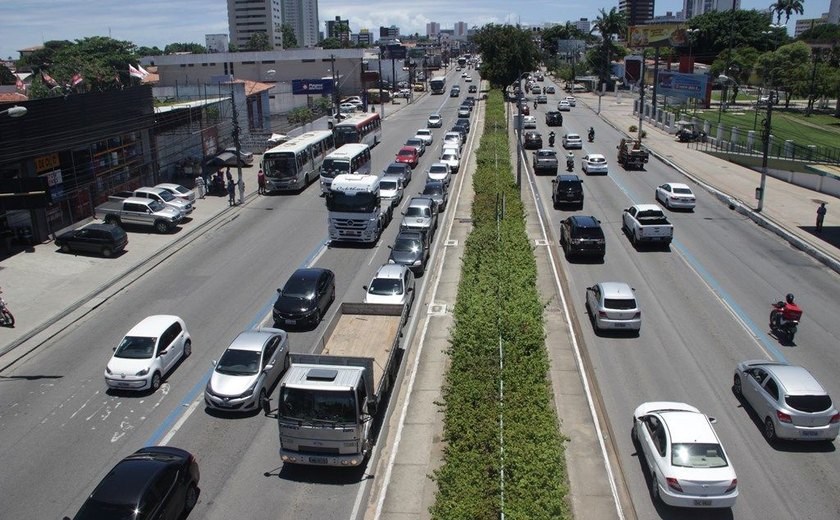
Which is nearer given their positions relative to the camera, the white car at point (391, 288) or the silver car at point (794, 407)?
the silver car at point (794, 407)

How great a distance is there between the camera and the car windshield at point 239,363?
765 inches

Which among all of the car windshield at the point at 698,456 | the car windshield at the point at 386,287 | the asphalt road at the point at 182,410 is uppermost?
the car windshield at the point at 386,287

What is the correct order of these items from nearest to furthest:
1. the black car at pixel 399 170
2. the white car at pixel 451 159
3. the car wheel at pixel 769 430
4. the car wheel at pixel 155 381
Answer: the car wheel at pixel 769 430 < the car wheel at pixel 155 381 < the black car at pixel 399 170 < the white car at pixel 451 159

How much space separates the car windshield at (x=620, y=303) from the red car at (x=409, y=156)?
32625 mm

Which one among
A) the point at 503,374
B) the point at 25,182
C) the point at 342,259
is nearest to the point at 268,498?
the point at 503,374

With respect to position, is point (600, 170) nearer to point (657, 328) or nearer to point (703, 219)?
point (703, 219)

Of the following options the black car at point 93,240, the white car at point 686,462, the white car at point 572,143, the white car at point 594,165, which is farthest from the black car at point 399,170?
the white car at point 686,462

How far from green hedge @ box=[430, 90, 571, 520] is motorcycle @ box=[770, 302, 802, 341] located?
27.9 feet

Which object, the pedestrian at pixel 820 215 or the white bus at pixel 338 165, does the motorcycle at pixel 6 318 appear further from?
the pedestrian at pixel 820 215

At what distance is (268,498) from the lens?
15578 millimetres

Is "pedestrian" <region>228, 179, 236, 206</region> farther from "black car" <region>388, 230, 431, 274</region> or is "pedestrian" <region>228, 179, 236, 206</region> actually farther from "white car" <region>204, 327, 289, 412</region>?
"white car" <region>204, 327, 289, 412</region>

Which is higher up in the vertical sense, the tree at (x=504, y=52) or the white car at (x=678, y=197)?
the tree at (x=504, y=52)

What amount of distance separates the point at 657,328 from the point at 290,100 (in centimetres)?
7999

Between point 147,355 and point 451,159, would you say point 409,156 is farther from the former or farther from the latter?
point 147,355
